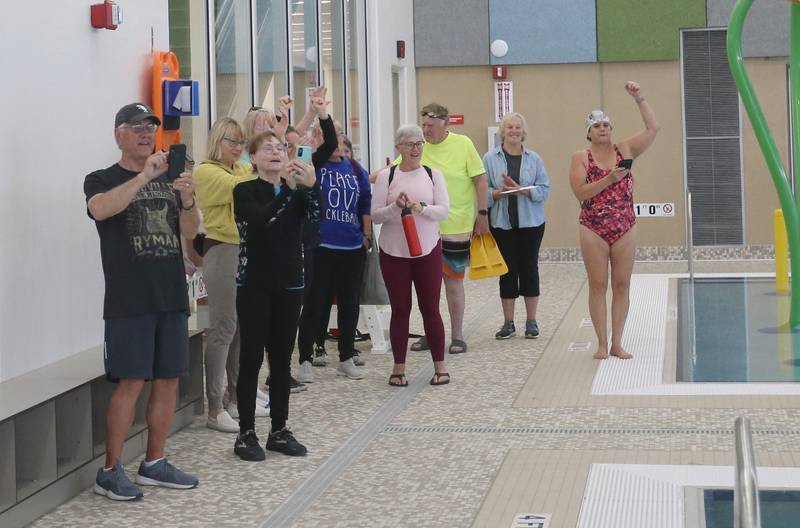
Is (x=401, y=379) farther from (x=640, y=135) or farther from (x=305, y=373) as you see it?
(x=640, y=135)

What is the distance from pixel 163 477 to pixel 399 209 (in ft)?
7.36

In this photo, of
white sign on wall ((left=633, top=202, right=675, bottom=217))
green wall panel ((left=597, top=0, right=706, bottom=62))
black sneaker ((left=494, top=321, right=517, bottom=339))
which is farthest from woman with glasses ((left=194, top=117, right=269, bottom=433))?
green wall panel ((left=597, top=0, right=706, bottom=62))

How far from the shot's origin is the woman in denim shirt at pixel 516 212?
7.89 m

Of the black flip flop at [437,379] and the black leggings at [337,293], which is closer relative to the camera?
the black flip flop at [437,379]

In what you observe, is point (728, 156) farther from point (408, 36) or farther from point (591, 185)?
point (591, 185)

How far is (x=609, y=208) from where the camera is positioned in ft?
22.3

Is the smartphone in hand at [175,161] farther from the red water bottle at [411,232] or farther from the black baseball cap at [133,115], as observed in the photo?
the red water bottle at [411,232]

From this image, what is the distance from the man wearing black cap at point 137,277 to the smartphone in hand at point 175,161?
0.20 ft

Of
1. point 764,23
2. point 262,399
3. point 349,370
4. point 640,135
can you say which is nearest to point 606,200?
point 640,135

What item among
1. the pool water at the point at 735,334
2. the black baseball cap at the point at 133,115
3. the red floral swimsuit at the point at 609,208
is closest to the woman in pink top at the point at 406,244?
the red floral swimsuit at the point at 609,208

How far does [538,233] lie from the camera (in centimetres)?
800

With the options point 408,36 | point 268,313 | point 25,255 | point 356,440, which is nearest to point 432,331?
point 356,440

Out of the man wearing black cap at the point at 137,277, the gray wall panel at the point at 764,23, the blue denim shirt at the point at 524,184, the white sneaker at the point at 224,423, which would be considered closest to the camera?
the man wearing black cap at the point at 137,277

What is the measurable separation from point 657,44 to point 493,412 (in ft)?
27.2
